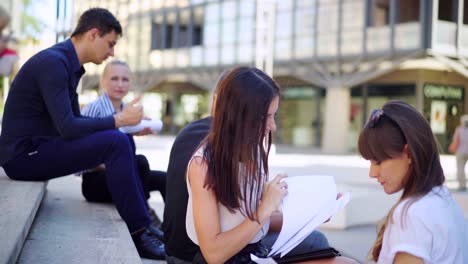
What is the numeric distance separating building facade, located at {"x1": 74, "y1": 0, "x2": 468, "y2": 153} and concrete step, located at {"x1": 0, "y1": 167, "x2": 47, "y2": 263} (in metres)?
21.1

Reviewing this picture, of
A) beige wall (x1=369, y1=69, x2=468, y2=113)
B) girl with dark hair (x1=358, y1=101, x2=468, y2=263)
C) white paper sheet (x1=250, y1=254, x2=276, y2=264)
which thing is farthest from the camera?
beige wall (x1=369, y1=69, x2=468, y2=113)

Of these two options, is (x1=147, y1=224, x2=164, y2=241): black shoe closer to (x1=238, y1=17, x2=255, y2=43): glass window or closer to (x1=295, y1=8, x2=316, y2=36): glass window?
(x1=295, y1=8, x2=316, y2=36): glass window

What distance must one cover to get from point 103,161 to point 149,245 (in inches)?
22.7

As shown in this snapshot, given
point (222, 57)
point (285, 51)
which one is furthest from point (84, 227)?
point (222, 57)

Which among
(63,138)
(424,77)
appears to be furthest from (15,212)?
(424,77)

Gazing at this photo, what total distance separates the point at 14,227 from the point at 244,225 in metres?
1.08

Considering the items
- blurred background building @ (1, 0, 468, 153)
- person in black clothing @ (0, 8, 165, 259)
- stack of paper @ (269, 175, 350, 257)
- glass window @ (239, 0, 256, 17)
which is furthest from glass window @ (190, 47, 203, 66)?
stack of paper @ (269, 175, 350, 257)

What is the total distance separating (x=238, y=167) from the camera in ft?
7.38

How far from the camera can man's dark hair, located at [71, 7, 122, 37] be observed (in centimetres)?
385

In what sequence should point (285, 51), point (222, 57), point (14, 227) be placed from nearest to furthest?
point (14, 227) → point (285, 51) → point (222, 57)

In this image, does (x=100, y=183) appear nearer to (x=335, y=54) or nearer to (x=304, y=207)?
(x=304, y=207)

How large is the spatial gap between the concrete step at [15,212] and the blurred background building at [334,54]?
1744cm

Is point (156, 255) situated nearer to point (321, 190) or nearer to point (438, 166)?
point (321, 190)

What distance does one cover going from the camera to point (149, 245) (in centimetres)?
363
